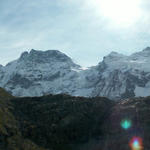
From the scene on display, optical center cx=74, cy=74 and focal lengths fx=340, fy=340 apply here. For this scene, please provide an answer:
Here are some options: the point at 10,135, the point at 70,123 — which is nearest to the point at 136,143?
the point at 70,123

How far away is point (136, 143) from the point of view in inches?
2662

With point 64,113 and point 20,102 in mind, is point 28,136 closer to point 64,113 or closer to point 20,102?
point 64,113

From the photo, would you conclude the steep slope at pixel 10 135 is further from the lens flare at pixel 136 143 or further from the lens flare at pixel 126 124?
the lens flare at pixel 126 124

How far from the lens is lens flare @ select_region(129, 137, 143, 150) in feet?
213

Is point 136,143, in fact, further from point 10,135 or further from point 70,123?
point 10,135

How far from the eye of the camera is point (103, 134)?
243ft

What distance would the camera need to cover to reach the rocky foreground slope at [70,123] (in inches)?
2677

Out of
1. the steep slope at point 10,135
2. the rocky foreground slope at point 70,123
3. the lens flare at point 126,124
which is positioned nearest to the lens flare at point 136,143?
the rocky foreground slope at point 70,123

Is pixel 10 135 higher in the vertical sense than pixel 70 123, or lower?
lower

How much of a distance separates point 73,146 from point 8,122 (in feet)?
47.8

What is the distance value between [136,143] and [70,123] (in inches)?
661

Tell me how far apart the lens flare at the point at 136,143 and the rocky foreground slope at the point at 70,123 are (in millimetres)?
772

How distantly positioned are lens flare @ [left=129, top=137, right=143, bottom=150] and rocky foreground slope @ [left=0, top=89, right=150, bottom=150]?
30.4 inches

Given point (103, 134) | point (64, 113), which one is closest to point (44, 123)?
→ point (64, 113)
